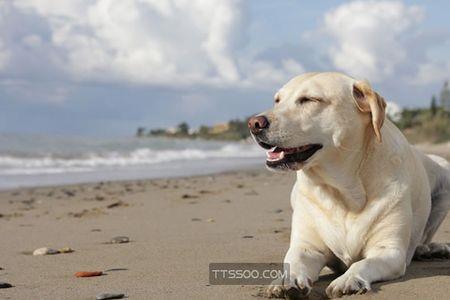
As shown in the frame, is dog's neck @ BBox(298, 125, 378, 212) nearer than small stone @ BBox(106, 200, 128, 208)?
Yes

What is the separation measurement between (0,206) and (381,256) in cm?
722

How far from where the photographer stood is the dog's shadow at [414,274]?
3.80 m

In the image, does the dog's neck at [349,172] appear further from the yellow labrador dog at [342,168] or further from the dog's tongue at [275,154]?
the dog's tongue at [275,154]

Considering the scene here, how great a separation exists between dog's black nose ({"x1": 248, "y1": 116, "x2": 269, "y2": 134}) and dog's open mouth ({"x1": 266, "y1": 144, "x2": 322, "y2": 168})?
0.16 meters

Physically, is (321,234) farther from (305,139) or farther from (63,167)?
(63,167)

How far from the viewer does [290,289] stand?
363 cm

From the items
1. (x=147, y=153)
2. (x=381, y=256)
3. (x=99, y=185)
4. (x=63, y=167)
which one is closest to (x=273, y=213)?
(x=381, y=256)

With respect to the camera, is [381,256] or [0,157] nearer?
[381,256]

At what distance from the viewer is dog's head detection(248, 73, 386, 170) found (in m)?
4.14

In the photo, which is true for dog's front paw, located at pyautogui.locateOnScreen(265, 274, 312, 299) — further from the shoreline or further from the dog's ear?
the dog's ear

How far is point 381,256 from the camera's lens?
404 cm

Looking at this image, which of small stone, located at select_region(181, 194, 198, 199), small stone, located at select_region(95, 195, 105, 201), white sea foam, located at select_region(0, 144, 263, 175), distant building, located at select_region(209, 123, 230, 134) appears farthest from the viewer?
distant building, located at select_region(209, 123, 230, 134)

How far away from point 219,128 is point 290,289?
7126 centimetres

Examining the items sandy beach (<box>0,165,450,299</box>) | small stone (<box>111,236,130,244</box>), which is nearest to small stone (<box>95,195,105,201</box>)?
sandy beach (<box>0,165,450,299</box>)
